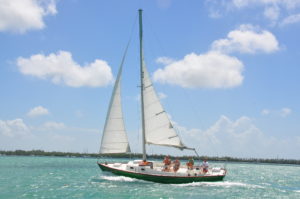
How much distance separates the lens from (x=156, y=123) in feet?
109

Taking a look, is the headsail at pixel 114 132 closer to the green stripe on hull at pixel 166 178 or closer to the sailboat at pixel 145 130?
A: the sailboat at pixel 145 130

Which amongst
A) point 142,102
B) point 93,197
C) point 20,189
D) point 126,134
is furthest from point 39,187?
point 142,102

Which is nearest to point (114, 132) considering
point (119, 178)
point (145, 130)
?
point (145, 130)

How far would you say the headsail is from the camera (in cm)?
3297

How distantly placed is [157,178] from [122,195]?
6.17 m

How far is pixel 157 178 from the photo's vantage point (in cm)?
3061

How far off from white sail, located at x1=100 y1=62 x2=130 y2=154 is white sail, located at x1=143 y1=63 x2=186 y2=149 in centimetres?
217

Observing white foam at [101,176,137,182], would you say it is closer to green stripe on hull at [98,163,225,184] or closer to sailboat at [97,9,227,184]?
green stripe on hull at [98,163,225,184]

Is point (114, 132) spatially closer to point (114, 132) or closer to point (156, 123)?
point (114, 132)

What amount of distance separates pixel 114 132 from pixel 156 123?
3.83m

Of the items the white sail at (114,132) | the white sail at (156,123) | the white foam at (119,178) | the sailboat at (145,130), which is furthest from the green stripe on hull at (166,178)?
the white sail at (156,123)

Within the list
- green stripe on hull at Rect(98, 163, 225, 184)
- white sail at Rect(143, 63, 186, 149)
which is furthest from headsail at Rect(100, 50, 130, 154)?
green stripe on hull at Rect(98, 163, 225, 184)

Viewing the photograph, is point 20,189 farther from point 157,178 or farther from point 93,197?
point 157,178

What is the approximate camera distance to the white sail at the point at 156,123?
3306cm
